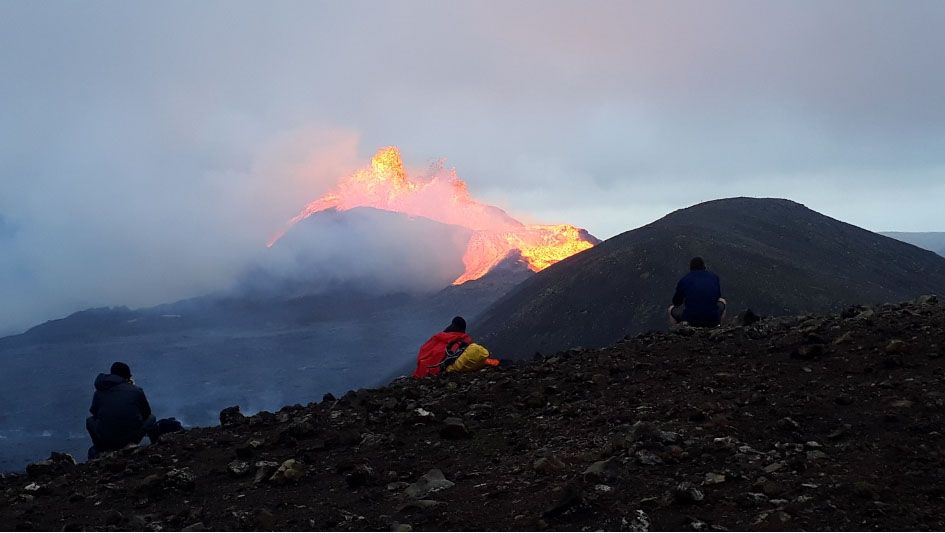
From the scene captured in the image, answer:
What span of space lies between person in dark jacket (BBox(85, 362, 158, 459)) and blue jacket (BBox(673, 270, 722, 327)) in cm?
915

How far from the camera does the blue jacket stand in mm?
12172

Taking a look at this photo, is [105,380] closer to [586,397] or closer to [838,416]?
[586,397]

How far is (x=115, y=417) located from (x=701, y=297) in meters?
9.79

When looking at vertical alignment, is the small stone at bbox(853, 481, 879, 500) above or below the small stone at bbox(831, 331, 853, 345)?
below

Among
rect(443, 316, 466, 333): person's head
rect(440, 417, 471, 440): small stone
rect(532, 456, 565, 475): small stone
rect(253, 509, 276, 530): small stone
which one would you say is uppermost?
rect(443, 316, 466, 333): person's head

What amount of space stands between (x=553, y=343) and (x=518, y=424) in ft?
135

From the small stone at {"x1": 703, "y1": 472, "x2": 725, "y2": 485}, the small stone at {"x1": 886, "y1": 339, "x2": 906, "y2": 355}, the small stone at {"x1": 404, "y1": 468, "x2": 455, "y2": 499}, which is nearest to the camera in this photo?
the small stone at {"x1": 703, "y1": 472, "x2": 725, "y2": 485}

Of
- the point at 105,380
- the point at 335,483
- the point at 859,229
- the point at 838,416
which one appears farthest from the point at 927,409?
the point at 859,229

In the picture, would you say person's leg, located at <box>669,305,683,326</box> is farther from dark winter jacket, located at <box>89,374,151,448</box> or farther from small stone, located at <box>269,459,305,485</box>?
dark winter jacket, located at <box>89,374,151,448</box>

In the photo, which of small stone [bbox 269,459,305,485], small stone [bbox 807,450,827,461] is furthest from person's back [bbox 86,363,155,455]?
small stone [bbox 807,450,827,461]

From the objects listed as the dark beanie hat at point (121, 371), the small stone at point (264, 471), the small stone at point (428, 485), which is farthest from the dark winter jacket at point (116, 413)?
the small stone at point (428, 485)

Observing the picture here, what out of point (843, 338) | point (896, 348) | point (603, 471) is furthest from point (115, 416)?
point (896, 348)

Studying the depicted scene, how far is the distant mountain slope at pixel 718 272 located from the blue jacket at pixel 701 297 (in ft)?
101

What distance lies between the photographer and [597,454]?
5969mm
